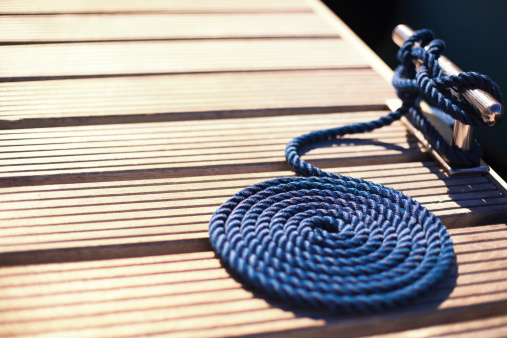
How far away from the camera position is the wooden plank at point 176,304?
26.8 inches

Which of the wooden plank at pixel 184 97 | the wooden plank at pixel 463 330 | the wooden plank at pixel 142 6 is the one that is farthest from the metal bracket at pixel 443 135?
the wooden plank at pixel 142 6

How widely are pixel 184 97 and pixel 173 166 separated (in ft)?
1.11

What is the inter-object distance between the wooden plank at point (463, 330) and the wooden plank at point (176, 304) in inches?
0.4

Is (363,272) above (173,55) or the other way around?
the other way around

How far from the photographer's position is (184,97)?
4.34ft

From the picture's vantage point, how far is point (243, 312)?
2.33 ft

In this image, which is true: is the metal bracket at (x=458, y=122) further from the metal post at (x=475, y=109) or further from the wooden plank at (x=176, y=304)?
the wooden plank at (x=176, y=304)

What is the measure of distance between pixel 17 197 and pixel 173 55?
783 millimetres

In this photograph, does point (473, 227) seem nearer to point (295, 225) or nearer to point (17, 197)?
point (295, 225)

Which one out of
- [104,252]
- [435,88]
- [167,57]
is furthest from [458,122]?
[167,57]

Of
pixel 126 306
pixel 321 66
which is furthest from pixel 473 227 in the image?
pixel 321 66

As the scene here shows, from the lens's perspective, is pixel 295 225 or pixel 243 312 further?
pixel 295 225

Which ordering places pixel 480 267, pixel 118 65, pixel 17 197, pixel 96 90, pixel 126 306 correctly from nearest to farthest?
pixel 126 306
pixel 480 267
pixel 17 197
pixel 96 90
pixel 118 65

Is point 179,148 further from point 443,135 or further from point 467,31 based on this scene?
point 467,31
